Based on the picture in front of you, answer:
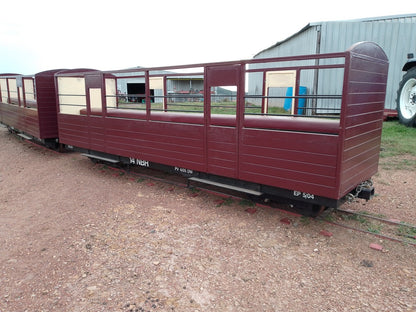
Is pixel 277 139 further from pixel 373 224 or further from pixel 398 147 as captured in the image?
pixel 398 147

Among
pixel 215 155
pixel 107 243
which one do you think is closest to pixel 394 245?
pixel 215 155

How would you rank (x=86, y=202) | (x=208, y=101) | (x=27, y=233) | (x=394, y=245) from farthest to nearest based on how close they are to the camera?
(x=86, y=202)
(x=208, y=101)
(x=27, y=233)
(x=394, y=245)

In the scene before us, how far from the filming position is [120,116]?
6824 mm

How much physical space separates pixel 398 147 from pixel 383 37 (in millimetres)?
6636

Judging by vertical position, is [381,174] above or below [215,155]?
below

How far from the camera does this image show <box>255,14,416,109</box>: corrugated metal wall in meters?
12.3

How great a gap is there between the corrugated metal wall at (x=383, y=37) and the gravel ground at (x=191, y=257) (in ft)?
26.7

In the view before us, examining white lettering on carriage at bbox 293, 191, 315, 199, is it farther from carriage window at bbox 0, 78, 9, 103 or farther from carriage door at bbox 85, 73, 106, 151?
carriage window at bbox 0, 78, 9, 103

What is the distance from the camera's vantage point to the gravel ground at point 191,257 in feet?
10.2

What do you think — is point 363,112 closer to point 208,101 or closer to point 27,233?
point 208,101

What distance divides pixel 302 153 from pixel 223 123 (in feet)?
4.78

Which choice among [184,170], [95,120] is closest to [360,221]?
[184,170]

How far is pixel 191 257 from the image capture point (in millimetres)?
3826

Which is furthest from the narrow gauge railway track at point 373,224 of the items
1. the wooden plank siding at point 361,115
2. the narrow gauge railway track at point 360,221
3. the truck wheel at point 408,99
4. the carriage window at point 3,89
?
the carriage window at point 3,89
